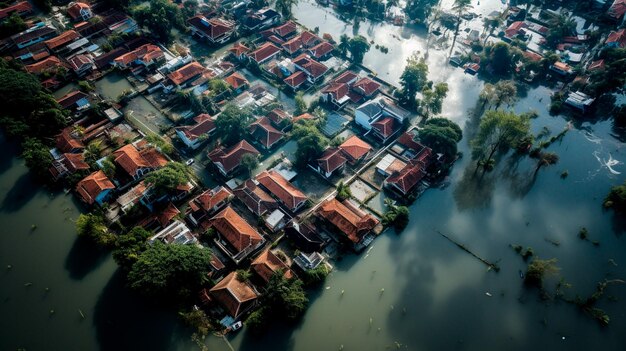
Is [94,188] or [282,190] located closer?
[94,188]

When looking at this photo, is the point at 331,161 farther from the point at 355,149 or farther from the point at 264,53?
the point at 264,53

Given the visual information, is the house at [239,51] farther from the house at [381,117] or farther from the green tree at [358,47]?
the house at [381,117]

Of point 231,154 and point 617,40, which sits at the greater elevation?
point 617,40

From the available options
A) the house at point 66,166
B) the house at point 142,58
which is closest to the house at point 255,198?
the house at point 66,166

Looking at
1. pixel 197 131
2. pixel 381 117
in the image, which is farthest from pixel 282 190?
pixel 381 117

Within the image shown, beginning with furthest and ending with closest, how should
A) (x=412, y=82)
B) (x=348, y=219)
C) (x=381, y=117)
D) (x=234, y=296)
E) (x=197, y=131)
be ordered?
1. (x=412, y=82)
2. (x=381, y=117)
3. (x=197, y=131)
4. (x=348, y=219)
5. (x=234, y=296)

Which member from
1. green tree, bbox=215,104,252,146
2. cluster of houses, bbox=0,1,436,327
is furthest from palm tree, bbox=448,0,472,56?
green tree, bbox=215,104,252,146
